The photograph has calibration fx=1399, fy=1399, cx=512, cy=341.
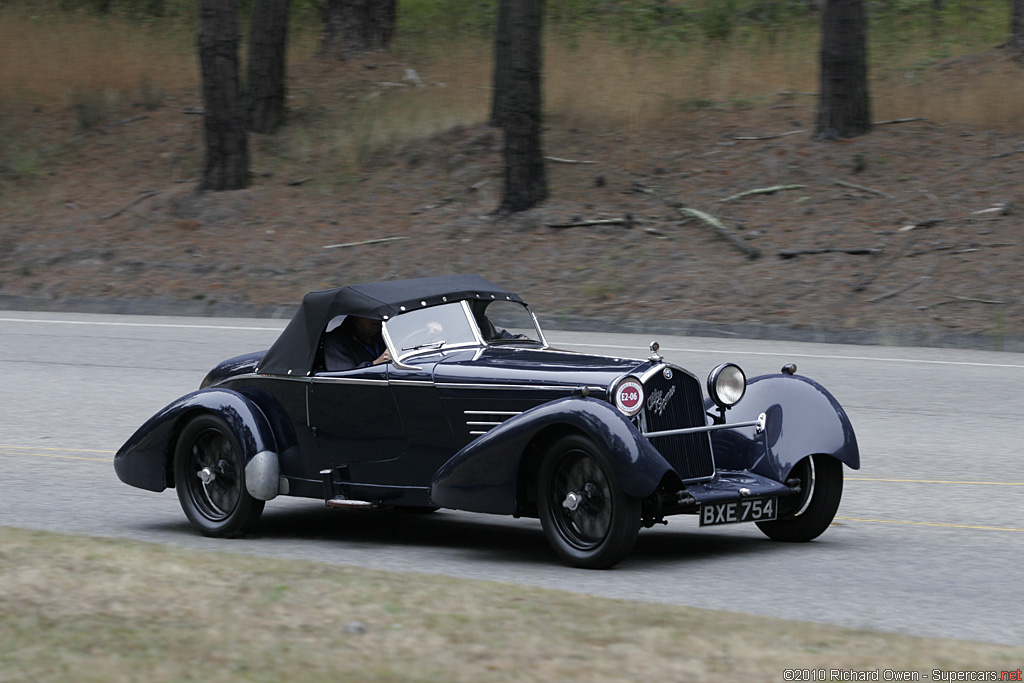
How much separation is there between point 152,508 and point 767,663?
527cm

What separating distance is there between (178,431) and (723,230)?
1385 cm

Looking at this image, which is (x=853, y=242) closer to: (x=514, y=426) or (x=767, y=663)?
(x=514, y=426)

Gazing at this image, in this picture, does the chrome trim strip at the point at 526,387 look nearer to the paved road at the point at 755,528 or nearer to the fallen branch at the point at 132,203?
the paved road at the point at 755,528

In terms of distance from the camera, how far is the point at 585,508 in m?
6.86

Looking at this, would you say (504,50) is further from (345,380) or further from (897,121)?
(345,380)

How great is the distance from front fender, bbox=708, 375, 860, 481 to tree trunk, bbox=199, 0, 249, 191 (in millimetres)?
18255

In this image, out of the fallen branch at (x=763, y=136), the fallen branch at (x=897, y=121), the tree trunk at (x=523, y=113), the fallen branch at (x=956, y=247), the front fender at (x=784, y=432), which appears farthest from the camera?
the fallen branch at (x=763, y=136)

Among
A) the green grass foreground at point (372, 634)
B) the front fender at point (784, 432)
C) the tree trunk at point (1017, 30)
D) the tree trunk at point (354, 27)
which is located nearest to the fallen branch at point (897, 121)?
the tree trunk at point (1017, 30)

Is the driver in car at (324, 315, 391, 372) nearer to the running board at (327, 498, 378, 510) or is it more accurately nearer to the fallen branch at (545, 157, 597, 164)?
the running board at (327, 498, 378, 510)

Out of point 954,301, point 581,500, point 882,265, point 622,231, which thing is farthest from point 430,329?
point 622,231

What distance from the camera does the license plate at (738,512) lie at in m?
6.86

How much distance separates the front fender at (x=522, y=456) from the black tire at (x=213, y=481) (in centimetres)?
127

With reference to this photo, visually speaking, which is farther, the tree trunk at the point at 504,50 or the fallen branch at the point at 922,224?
the tree trunk at the point at 504,50

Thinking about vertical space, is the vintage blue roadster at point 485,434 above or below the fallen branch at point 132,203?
below
